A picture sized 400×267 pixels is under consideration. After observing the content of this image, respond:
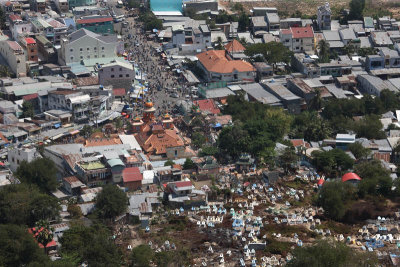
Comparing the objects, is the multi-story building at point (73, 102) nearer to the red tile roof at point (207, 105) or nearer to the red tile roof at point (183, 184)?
the red tile roof at point (207, 105)

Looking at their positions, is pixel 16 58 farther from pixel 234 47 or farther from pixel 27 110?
Result: pixel 234 47

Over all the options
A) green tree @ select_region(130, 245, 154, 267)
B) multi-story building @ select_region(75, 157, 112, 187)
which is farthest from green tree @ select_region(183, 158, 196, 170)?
green tree @ select_region(130, 245, 154, 267)

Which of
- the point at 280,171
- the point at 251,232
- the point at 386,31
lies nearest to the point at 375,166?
the point at 280,171

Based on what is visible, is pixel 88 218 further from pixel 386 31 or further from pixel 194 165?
pixel 386 31

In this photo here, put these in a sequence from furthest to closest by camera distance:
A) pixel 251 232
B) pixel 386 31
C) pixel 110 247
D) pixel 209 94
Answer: pixel 386 31, pixel 209 94, pixel 251 232, pixel 110 247

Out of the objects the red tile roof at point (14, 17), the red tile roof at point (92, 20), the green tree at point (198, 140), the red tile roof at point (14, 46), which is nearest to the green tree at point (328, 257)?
the green tree at point (198, 140)

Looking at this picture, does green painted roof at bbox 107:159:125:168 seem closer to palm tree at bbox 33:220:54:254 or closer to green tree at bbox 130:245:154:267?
palm tree at bbox 33:220:54:254

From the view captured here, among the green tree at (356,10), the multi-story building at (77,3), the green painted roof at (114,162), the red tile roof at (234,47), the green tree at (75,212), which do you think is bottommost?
the green tree at (75,212)

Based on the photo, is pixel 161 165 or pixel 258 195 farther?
pixel 161 165
